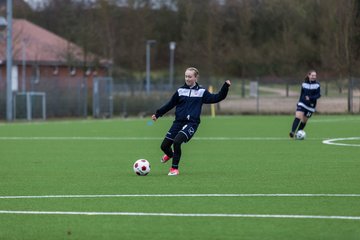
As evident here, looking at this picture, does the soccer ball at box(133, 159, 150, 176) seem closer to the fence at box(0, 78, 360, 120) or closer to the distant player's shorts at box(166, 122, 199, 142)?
the distant player's shorts at box(166, 122, 199, 142)

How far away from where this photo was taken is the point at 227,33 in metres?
65.0

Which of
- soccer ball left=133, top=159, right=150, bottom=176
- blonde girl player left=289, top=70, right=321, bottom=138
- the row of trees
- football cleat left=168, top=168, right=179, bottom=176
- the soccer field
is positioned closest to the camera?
the soccer field

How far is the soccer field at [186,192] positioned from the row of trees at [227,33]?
105 feet

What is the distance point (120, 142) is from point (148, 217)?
15.0 metres

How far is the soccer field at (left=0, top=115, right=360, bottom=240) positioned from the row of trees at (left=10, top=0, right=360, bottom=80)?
31.9 metres

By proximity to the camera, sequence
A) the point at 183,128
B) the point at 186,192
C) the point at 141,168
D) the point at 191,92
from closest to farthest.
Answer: the point at 186,192
the point at 141,168
the point at 183,128
the point at 191,92

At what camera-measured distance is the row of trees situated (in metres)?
53.8

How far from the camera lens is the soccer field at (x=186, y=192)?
362 inches

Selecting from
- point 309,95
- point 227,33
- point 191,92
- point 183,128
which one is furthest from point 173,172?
point 227,33

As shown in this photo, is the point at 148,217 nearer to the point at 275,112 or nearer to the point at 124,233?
the point at 124,233

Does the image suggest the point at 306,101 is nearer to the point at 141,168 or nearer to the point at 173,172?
the point at 173,172

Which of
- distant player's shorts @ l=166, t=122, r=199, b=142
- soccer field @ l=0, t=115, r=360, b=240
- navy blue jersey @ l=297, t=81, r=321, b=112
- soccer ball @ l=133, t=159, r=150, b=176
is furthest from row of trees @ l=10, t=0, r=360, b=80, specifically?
soccer ball @ l=133, t=159, r=150, b=176

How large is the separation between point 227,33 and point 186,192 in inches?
2098

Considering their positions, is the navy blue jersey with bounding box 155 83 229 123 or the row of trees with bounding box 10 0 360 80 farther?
the row of trees with bounding box 10 0 360 80
